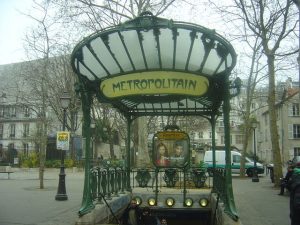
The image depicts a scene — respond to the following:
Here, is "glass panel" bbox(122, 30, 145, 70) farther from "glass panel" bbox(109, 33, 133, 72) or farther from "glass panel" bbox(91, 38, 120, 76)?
"glass panel" bbox(91, 38, 120, 76)

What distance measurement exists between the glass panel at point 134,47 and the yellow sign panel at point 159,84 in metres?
0.21

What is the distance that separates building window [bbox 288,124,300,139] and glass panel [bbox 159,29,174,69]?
6242 centimetres

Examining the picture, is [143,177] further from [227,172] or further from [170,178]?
[227,172]

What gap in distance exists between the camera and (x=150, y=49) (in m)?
7.86

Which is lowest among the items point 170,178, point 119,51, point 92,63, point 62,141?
point 170,178

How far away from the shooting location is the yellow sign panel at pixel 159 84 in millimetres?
7805

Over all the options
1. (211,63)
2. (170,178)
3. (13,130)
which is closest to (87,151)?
(211,63)

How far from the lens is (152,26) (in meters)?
7.38

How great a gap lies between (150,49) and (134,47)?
30 centimetres

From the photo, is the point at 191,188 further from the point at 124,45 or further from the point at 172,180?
the point at 124,45

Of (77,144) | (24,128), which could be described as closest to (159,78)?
(77,144)

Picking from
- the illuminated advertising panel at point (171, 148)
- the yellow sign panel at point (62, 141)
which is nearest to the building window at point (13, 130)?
the yellow sign panel at point (62, 141)

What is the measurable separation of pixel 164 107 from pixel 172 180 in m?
3.08

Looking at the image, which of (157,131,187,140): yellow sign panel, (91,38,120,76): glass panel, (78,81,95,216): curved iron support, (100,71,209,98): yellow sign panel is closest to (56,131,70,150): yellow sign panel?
(157,131,187,140): yellow sign panel
